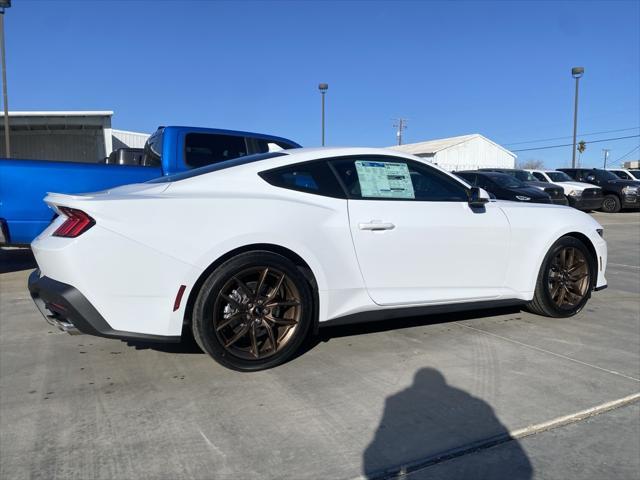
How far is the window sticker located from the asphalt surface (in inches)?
47.1

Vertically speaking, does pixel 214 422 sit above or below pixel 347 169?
below

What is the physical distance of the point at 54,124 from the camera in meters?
22.5

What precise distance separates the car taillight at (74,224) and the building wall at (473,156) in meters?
49.9

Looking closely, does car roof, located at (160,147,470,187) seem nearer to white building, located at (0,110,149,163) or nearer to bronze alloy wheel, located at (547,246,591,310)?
bronze alloy wheel, located at (547,246,591,310)

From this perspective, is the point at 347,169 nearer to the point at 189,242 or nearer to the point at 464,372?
the point at 189,242

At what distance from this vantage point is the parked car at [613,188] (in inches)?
781

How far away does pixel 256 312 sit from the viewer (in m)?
3.39

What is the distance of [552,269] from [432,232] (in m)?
1.51

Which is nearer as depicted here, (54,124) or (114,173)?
(114,173)

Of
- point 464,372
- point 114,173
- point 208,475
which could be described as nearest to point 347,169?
point 464,372

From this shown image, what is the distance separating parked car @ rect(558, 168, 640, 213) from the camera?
19.8m

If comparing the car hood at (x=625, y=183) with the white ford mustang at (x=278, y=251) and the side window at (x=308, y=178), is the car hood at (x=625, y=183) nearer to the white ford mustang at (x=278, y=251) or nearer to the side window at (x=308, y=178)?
the white ford mustang at (x=278, y=251)

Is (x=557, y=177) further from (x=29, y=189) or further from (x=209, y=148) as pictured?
(x=29, y=189)

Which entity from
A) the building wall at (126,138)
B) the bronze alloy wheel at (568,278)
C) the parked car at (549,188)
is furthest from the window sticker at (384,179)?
the building wall at (126,138)
